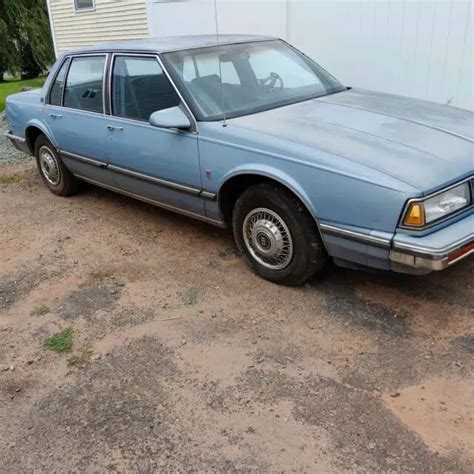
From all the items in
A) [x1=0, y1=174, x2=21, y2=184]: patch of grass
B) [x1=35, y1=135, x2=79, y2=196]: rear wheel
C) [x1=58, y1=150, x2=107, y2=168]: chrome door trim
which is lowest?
[x1=0, y1=174, x2=21, y2=184]: patch of grass

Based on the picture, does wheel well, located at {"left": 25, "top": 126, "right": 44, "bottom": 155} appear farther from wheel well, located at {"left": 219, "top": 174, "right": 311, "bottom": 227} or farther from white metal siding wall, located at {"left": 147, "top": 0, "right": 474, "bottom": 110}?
white metal siding wall, located at {"left": 147, "top": 0, "right": 474, "bottom": 110}

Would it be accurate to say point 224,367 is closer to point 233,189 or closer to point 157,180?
point 233,189

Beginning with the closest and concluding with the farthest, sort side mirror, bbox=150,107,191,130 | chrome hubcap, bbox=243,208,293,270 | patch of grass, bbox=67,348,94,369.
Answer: patch of grass, bbox=67,348,94,369, chrome hubcap, bbox=243,208,293,270, side mirror, bbox=150,107,191,130

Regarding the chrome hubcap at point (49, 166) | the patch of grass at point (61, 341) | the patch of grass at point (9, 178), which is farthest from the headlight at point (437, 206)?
the patch of grass at point (9, 178)

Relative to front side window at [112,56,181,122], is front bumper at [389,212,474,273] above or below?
below

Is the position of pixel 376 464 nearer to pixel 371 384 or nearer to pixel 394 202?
pixel 371 384

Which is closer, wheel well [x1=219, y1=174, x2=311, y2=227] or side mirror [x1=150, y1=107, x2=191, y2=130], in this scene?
wheel well [x1=219, y1=174, x2=311, y2=227]

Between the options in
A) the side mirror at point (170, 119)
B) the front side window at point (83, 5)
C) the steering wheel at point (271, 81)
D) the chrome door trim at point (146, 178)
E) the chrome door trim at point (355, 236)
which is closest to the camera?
the chrome door trim at point (355, 236)

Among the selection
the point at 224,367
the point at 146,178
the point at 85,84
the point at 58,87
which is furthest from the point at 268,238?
the point at 58,87

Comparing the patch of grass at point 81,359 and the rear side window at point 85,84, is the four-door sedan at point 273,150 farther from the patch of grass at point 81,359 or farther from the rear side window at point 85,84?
the patch of grass at point 81,359

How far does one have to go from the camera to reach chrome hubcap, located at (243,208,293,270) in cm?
373

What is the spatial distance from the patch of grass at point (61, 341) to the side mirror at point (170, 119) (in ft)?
5.12

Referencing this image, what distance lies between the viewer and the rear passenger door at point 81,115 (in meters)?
4.95

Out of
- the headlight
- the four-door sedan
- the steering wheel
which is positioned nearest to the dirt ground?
the four-door sedan
